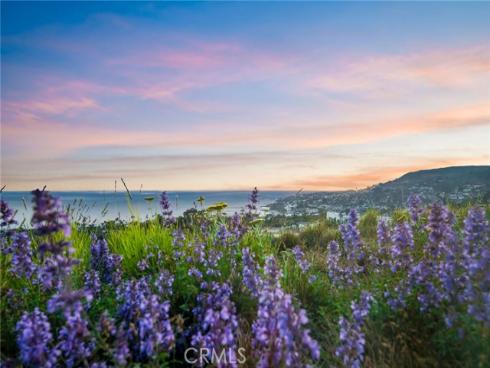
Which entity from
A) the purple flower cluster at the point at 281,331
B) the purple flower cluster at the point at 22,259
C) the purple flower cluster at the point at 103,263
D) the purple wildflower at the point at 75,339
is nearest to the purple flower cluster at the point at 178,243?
the purple flower cluster at the point at 103,263

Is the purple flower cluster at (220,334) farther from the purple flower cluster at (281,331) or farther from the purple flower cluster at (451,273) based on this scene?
the purple flower cluster at (451,273)

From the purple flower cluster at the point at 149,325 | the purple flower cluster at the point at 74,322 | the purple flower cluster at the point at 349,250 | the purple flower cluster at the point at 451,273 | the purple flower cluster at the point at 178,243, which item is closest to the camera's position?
the purple flower cluster at the point at 74,322

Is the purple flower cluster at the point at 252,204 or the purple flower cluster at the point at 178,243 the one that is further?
the purple flower cluster at the point at 252,204

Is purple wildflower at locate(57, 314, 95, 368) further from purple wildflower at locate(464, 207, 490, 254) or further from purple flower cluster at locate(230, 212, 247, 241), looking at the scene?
purple wildflower at locate(464, 207, 490, 254)

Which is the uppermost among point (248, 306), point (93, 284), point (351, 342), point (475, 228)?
point (475, 228)

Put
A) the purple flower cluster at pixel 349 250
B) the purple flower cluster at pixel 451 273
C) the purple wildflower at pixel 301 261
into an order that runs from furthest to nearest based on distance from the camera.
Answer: the purple wildflower at pixel 301 261 < the purple flower cluster at pixel 349 250 < the purple flower cluster at pixel 451 273

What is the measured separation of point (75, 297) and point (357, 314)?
7.18 feet

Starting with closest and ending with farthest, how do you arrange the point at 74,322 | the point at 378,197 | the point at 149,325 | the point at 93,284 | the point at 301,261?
1. the point at 74,322
2. the point at 149,325
3. the point at 93,284
4. the point at 301,261
5. the point at 378,197

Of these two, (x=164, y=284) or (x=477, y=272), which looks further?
(x=164, y=284)

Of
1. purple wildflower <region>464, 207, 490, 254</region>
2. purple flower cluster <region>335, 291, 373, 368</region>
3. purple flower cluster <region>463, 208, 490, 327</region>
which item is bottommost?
purple flower cluster <region>335, 291, 373, 368</region>

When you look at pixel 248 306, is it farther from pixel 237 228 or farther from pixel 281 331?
pixel 281 331

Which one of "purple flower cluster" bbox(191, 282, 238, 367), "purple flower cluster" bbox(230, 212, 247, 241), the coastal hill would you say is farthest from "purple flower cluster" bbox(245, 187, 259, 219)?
the coastal hill

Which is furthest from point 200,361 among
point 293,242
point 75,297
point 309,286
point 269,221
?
point 269,221

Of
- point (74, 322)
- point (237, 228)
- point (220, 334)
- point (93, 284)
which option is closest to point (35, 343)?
point (74, 322)
